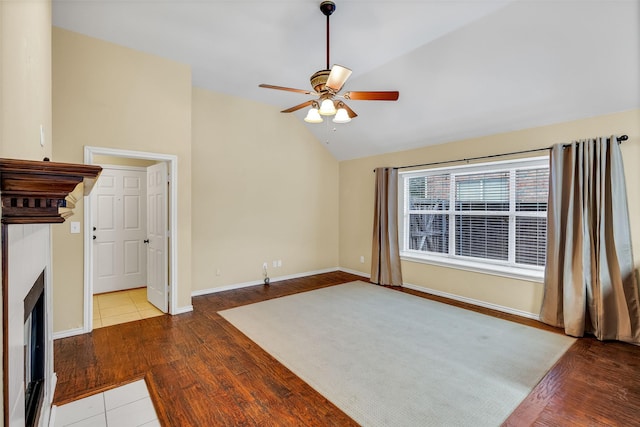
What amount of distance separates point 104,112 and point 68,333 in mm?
2432

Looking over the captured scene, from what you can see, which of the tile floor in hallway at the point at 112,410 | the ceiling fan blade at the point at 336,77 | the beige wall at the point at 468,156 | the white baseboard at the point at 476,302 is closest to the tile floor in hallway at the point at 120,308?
the tile floor in hallway at the point at 112,410

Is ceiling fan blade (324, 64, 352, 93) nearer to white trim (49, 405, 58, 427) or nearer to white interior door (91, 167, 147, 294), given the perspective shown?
white trim (49, 405, 58, 427)

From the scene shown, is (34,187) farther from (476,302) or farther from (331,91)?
(476,302)

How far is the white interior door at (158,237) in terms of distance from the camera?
3840 millimetres

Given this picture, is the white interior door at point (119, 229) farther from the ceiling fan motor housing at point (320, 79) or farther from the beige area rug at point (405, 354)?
the ceiling fan motor housing at point (320, 79)

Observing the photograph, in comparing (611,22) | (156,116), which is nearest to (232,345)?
(156,116)

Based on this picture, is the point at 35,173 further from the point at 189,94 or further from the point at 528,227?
the point at 528,227

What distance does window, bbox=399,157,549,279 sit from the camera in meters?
3.85

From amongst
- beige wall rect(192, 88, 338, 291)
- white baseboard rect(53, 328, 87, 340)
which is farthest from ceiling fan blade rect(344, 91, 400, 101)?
white baseboard rect(53, 328, 87, 340)

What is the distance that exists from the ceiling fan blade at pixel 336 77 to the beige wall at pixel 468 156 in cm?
273

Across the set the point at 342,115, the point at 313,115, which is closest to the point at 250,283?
the point at 313,115

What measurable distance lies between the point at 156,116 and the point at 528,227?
4959mm

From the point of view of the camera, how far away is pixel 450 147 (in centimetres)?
451

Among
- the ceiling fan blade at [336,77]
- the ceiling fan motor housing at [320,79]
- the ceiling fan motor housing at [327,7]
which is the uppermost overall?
the ceiling fan motor housing at [327,7]
